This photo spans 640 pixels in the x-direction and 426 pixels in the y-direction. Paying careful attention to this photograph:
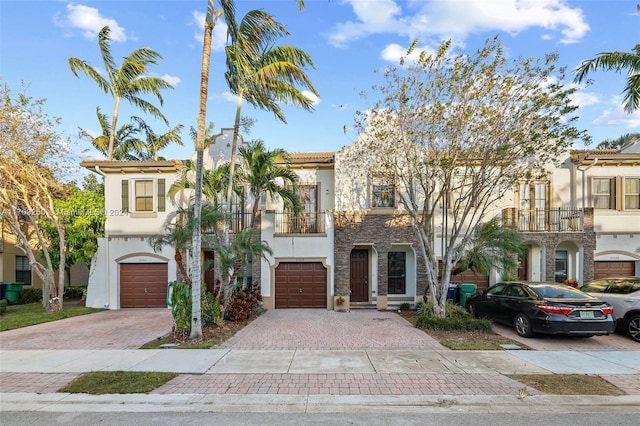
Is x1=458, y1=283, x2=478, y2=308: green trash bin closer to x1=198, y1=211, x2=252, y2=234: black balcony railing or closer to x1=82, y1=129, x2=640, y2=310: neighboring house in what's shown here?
x1=82, y1=129, x2=640, y2=310: neighboring house

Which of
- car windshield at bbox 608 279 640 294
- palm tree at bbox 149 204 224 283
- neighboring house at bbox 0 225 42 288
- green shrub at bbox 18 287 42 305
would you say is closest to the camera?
palm tree at bbox 149 204 224 283

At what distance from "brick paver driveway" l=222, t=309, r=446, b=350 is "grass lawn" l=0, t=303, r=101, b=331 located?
7.67 m

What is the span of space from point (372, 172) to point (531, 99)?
5.08 meters

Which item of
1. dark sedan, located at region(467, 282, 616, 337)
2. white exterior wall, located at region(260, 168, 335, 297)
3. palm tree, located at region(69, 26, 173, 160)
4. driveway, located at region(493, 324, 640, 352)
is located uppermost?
palm tree, located at region(69, 26, 173, 160)

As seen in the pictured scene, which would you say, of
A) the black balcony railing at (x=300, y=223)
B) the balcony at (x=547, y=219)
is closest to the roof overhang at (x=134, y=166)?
the black balcony railing at (x=300, y=223)

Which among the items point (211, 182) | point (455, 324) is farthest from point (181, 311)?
point (455, 324)

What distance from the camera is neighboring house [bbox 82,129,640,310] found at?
13.7 metres

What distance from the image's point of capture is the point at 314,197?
49.9 feet

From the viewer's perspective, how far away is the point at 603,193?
14.6 m

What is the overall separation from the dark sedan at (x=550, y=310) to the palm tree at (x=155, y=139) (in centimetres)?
2339

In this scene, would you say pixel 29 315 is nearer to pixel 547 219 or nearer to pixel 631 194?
pixel 547 219

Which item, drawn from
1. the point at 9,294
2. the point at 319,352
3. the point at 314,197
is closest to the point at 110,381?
the point at 319,352

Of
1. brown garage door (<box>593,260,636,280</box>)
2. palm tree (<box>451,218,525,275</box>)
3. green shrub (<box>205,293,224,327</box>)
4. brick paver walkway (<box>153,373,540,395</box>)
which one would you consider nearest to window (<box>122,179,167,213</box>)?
green shrub (<box>205,293,224,327</box>)

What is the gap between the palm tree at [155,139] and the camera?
22994 millimetres
